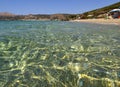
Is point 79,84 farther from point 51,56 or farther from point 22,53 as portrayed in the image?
point 22,53

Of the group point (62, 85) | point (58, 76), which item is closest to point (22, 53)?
point (58, 76)

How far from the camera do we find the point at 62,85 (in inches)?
212

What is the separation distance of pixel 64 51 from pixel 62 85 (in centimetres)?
394

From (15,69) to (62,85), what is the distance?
1.92 m

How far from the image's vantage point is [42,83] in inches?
216

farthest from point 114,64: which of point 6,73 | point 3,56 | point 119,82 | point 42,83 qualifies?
point 3,56

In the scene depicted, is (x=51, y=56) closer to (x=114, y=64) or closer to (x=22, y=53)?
(x=22, y=53)

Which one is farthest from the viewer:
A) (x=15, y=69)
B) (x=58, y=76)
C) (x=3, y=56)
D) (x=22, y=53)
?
(x=22, y=53)

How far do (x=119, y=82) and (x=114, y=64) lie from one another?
5.63 feet

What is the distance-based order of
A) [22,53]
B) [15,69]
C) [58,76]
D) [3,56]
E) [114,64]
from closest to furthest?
[58,76], [15,69], [114,64], [3,56], [22,53]

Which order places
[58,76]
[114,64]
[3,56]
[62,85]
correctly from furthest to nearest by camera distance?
[3,56]
[114,64]
[58,76]
[62,85]

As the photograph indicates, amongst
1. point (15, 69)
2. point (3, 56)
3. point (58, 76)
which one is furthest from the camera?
point (3, 56)

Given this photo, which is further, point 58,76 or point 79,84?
point 58,76

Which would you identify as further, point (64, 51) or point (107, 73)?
point (64, 51)
